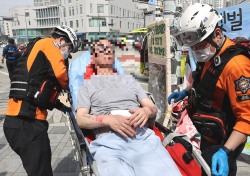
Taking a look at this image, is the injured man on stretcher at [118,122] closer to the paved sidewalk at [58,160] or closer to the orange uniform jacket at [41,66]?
the orange uniform jacket at [41,66]

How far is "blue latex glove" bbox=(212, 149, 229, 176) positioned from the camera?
65.5 inches

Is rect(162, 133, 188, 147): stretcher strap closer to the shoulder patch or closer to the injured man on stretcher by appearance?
the injured man on stretcher

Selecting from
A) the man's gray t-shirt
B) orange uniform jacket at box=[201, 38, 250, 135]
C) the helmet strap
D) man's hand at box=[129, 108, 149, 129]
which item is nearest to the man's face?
the man's gray t-shirt

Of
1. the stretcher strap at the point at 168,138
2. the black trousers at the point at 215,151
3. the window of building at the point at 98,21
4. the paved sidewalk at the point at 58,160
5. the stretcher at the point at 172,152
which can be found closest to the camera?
the stretcher at the point at 172,152

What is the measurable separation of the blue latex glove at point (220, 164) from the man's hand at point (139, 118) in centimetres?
74

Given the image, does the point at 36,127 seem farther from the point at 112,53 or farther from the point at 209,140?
the point at 209,140

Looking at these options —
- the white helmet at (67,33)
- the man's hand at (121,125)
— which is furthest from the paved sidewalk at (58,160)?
the white helmet at (67,33)

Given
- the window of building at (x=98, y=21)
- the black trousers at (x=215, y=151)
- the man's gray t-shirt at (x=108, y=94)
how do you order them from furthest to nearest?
1. the window of building at (x=98, y=21)
2. the man's gray t-shirt at (x=108, y=94)
3. the black trousers at (x=215, y=151)

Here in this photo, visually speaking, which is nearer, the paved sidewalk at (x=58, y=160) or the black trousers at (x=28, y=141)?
the black trousers at (x=28, y=141)

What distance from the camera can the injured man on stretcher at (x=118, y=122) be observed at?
1.96 meters

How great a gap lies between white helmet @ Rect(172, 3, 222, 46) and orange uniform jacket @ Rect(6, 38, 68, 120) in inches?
41.6

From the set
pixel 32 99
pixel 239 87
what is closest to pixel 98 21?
pixel 32 99

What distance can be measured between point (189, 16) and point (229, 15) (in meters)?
2.66

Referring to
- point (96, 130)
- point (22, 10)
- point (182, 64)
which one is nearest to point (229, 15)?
point (182, 64)
